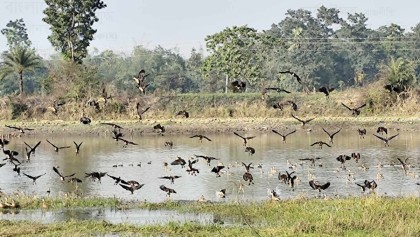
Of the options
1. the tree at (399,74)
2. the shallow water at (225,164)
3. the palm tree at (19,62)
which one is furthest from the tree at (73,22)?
the tree at (399,74)

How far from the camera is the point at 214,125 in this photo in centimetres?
5419

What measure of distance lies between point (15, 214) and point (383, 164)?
16.5 metres

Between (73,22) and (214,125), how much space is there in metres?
20.6

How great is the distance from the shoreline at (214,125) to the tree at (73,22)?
13.2 meters

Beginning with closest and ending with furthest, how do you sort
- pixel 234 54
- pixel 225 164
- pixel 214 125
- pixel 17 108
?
pixel 225 164, pixel 214 125, pixel 17 108, pixel 234 54

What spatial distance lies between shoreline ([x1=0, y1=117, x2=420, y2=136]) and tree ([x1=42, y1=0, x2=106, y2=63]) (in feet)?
43.4

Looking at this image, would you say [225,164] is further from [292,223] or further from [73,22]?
[73,22]

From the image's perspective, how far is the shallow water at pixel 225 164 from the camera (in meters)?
24.3

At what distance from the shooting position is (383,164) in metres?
30.6

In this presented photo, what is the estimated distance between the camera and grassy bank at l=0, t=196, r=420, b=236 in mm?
14609

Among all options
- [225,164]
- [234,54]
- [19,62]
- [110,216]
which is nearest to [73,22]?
[19,62]

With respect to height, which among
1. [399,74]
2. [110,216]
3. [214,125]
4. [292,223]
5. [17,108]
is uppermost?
[399,74]

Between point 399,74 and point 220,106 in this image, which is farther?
point 220,106

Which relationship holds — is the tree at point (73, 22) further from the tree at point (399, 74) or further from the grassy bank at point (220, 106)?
the tree at point (399, 74)
